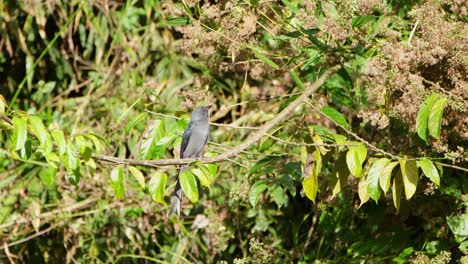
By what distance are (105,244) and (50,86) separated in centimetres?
124

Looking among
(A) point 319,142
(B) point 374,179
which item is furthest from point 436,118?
(A) point 319,142

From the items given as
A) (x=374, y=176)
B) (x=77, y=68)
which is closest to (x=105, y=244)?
(x=77, y=68)

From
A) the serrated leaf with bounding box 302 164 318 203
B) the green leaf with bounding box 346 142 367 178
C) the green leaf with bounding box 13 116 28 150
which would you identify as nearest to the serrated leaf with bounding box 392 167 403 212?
the green leaf with bounding box 346 142 367 178

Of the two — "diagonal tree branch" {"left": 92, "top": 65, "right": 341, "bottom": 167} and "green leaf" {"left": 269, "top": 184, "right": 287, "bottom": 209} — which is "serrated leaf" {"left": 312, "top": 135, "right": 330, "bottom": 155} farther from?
"green leaf" {"left": 269, "top": 184, "right": 287, "bottom": 209}

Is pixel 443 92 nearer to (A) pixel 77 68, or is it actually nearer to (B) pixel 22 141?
(B) pixel 22 141

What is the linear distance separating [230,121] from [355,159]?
2728 mm

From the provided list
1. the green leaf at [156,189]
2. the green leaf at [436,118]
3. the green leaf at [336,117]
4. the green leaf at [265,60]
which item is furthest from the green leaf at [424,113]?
the green leaf at [156,189]

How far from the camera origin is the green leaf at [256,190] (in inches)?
143

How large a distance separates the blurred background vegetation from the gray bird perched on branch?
101 mm

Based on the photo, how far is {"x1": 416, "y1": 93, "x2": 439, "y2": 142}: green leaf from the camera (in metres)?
3.01

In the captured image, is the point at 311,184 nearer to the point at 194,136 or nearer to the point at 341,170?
the point at 341,170

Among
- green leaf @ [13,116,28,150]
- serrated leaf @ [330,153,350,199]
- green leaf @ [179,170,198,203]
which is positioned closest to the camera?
green leaf @ [13,116,28,150]

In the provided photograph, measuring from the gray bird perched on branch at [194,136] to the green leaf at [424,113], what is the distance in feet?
3.95

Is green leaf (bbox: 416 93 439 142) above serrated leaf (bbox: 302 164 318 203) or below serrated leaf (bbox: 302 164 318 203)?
above
